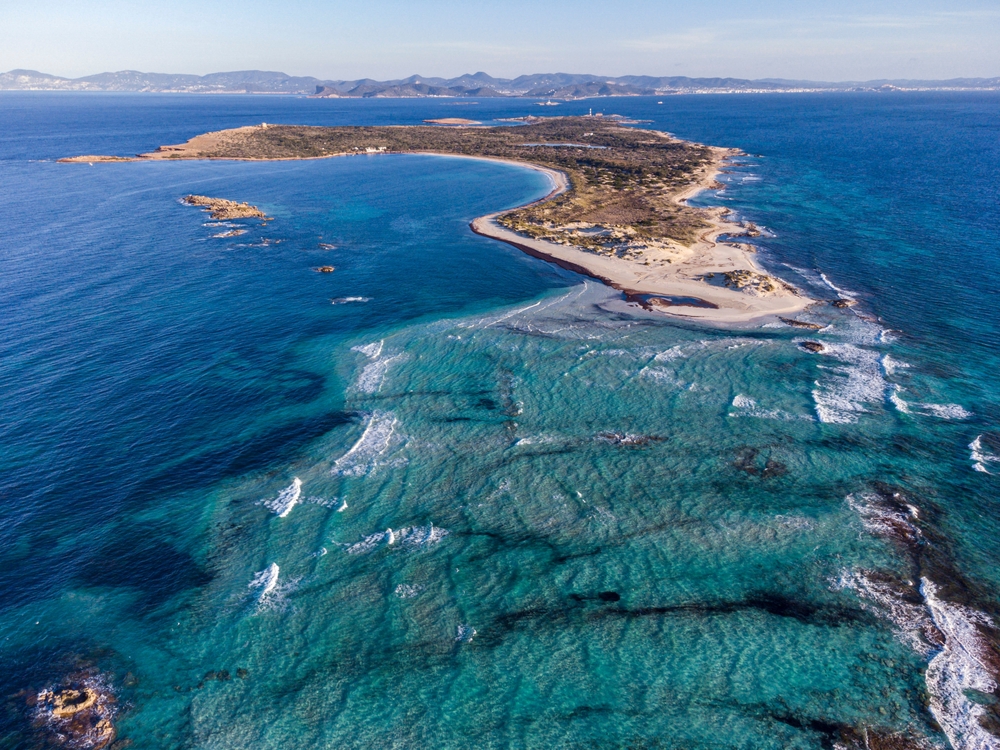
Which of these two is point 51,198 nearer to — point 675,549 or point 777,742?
point 675,549

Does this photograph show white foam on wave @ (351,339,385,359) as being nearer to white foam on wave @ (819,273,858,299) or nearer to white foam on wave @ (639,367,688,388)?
white foam on wave @ (639,367,688,388)

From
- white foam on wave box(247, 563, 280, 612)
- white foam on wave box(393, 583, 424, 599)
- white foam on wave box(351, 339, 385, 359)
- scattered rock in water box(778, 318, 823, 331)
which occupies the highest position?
scattered rock in water box(778, 318, 823, 331)

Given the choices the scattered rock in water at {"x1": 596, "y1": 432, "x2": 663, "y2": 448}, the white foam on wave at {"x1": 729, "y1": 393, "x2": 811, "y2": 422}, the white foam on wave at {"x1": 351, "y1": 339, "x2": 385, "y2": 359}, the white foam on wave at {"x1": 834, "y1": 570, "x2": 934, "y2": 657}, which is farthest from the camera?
the white foam on wave at {"x1": 351, "y1": 339, "x2": 385, "y2": 359}

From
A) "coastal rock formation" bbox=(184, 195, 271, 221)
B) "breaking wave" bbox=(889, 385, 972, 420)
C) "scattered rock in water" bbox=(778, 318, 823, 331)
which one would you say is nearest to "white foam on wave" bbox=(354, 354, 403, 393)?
"scattered rock in water" bbox=(778, 318, 823, 331)

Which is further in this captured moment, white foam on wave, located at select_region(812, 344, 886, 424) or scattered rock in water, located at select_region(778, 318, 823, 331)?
scattered rock in water, located at select_region(778, 318, 823, 331)

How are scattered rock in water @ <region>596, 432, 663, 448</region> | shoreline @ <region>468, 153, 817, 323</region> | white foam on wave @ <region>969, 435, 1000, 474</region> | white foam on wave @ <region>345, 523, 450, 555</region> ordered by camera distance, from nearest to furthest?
white foam on wave @ <region>345, 523, 450, 555</region>, white foam on wave @ <region>969, 435, 1000, 474</region>, scattered rock in water @ <region>596, 432, 663, 448</region>, shoreline @ <region>468, 153, 817, 323</region>

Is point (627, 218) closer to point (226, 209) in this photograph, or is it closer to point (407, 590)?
point (226, 209)

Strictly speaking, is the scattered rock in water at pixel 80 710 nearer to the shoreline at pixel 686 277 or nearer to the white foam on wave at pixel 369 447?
the white foam on wave at pixel 369 447

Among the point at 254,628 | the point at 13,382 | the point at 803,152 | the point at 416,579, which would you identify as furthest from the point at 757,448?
the point at 803,152
